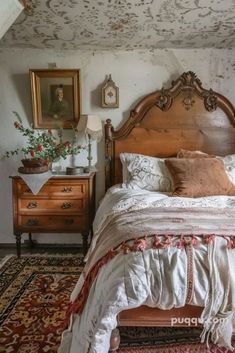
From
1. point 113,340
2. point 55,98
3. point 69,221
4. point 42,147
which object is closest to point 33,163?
point 42,147

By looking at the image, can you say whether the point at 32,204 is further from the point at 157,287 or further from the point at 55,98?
the point at 157,287

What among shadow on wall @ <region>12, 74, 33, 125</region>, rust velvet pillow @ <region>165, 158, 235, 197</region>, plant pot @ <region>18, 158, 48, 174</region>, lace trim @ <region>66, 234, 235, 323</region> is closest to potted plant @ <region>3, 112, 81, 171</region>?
plant pot @ <region>18, 158, 48, 174</region>

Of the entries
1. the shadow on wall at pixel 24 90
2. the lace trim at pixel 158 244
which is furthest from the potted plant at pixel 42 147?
the lace trim at pixel 158 244

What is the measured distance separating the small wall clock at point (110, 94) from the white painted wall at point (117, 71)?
0.20ft

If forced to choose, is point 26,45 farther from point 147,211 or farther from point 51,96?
point 147,211

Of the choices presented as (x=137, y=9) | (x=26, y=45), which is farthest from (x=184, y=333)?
(x=26, y=45)

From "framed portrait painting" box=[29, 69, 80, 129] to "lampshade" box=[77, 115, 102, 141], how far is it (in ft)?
0.64

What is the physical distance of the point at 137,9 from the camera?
92.4 inches

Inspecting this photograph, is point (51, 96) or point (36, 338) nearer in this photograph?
point (36, 338)

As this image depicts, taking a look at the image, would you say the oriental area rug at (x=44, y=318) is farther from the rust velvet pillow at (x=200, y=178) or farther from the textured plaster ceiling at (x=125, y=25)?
the textured plaster ceiling at (x=125, y=25)

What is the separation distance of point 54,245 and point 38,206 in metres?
0.67

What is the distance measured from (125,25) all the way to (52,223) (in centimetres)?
187

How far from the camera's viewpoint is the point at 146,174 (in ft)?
9.36

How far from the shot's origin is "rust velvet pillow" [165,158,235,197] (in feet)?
8.21
